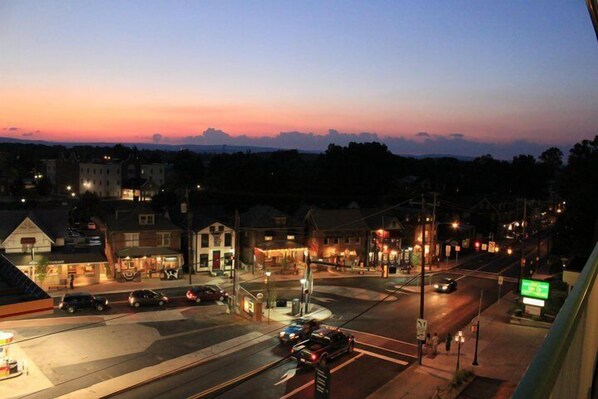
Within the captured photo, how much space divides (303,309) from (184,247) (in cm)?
1787

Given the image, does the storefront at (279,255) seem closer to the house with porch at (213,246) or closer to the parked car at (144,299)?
the house with porch at (213,246)

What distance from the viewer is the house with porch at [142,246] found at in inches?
1565

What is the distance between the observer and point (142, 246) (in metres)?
41.4

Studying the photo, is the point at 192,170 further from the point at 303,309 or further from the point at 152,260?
the point at 303,309

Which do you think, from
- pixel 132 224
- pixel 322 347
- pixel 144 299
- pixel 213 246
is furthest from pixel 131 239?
pixel 322 347

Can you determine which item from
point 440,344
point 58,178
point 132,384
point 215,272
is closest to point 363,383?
point 440,344

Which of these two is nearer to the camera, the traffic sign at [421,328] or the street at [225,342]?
the street at [225,342]

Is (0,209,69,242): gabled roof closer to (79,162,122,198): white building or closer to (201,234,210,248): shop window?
(201,234,210,248): shop window

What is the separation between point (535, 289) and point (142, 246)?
97.3ft

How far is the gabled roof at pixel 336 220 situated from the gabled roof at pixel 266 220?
1.68 meters

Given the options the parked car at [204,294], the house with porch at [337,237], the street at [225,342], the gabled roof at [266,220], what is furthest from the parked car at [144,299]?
the house with porch at [337,237]

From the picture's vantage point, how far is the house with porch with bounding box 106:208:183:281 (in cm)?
3975

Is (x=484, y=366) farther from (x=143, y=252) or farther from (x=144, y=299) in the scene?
(x=143, y=252)

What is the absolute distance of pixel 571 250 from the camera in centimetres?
4116
